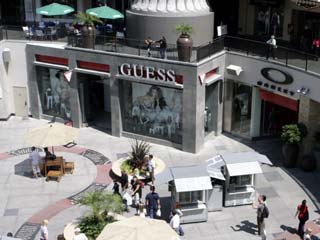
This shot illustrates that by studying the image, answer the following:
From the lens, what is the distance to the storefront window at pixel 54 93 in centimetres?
3309

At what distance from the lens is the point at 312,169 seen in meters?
26.7

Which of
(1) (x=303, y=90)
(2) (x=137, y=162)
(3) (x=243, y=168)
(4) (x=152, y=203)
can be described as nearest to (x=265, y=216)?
(3) (x=243, y=168)

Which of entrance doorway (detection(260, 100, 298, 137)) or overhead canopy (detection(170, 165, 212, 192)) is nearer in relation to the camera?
overhead canopy (detection(170, 165, 212, 192))

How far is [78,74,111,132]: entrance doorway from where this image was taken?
32.5 meters

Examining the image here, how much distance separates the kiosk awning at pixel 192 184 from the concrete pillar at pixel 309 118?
734cm

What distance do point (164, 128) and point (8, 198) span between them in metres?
9.51

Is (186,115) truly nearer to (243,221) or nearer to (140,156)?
(140,156)

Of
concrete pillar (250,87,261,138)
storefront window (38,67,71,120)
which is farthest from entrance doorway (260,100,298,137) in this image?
storefront window (38,67,71,120)

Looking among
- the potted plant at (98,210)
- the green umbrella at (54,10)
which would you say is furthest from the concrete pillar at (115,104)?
the potted plant at (98,210)

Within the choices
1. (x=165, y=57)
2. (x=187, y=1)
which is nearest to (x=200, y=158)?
(x=165, y=57)

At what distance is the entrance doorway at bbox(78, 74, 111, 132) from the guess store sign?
351cm

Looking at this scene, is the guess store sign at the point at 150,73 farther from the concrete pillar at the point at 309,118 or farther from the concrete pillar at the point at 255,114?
the concrete pillar at the point at 309,118

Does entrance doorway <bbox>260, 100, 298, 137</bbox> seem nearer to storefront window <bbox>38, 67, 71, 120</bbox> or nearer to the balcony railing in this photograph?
the balcony railing

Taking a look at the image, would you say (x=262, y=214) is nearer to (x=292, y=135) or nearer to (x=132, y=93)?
(x=292, y=135)
